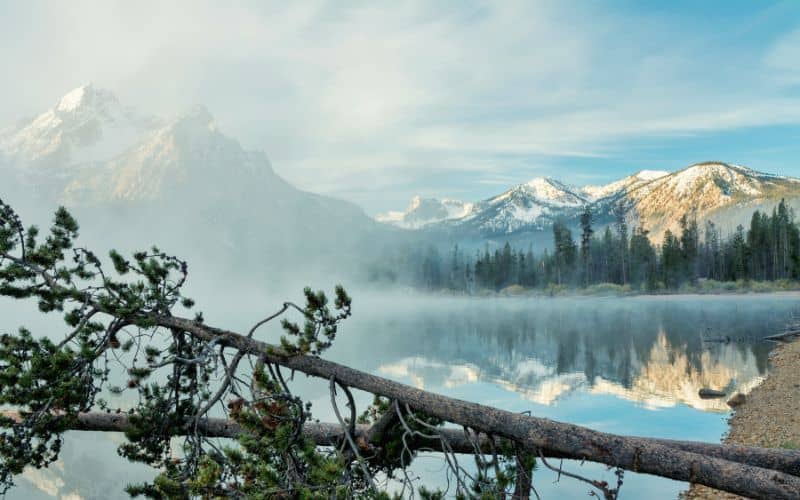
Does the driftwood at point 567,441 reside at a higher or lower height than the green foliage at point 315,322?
lower

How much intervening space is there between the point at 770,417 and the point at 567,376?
11.2m

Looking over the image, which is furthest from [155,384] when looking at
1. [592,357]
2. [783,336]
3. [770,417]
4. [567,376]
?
[783,336]

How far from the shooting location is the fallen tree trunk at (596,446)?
410 cm

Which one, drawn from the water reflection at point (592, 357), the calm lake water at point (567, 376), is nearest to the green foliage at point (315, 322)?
the calm lake water at point (567, 376)

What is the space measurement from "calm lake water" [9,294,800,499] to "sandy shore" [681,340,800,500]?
1.98ft

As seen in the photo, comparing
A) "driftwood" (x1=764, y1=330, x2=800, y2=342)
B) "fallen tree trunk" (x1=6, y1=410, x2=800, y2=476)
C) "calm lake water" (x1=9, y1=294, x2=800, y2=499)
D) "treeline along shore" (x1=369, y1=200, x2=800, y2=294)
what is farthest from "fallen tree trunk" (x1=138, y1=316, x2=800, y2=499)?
"treeline along shore" (x1=369, y1=200, x2=800, y2=294)

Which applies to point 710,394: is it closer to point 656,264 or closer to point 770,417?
point 770,417

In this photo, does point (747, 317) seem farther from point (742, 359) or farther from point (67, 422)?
point (67, 422)

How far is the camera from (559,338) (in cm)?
4394

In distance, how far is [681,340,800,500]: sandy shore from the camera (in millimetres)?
12398

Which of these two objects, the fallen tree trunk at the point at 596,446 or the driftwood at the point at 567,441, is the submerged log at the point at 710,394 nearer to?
the driftwood at the point at 567,441

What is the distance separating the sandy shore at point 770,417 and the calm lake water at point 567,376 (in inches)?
23.7

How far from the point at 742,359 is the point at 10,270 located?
3227 centimetres

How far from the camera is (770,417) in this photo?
16.1 m
